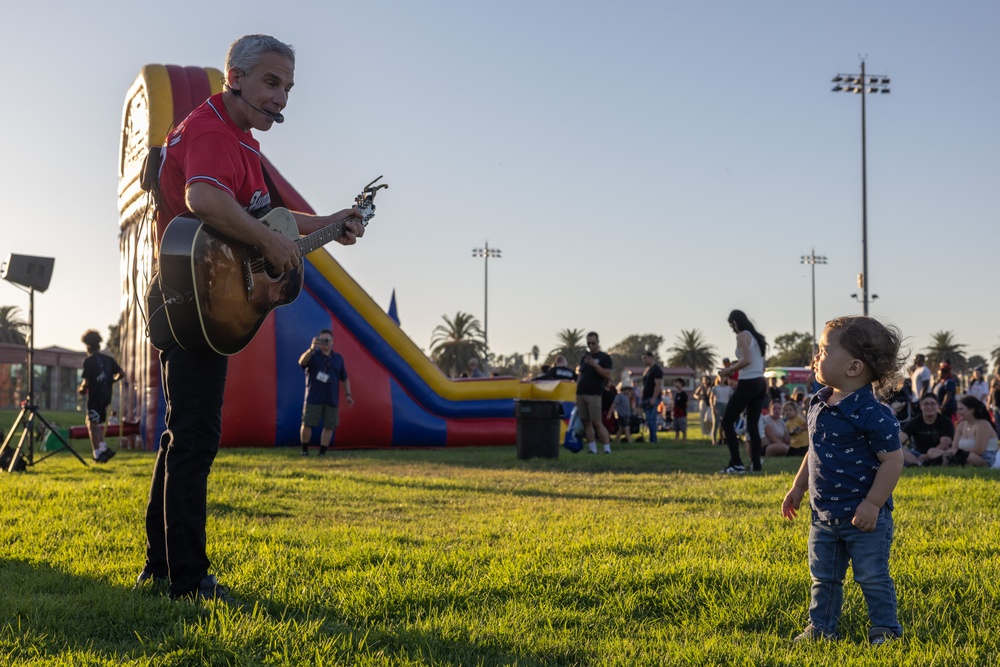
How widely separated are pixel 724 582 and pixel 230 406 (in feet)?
36.7

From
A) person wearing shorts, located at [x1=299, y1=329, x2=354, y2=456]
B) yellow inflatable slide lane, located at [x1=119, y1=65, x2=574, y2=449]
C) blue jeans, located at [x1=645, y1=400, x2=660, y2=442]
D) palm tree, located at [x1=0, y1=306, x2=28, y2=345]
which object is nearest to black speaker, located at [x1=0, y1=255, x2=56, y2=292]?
yellow inflatable slide lane, located at [x1=119, y1=65, x2=574, y2=449]

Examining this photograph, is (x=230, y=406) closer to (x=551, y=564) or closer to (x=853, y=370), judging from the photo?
(x=551, y=564)

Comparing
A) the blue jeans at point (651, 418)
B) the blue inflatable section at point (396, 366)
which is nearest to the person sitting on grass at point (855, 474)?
the blue inflatable section at point (396, 366)

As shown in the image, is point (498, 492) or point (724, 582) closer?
point (724, 582)

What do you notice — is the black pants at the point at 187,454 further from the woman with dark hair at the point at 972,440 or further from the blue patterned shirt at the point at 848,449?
the woman with dark hair at the point at 972,440

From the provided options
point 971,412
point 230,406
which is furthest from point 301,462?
point 971,412

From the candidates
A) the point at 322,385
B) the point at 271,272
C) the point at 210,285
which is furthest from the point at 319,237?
the point at 322,385

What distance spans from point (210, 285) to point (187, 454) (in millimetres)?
723

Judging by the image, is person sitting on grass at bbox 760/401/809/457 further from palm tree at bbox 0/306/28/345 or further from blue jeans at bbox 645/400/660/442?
palm tree at bbox 0/306/28/345

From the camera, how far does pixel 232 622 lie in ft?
11.0

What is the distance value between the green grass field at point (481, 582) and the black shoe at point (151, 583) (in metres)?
0.06

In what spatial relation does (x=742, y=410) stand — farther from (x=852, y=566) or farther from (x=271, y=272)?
(x=271, y=272)

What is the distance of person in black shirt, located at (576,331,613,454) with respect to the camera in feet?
49.0

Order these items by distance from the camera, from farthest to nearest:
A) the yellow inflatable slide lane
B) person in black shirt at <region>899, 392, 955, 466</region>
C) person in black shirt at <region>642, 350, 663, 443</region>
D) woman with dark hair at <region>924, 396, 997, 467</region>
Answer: person in black shirt at <region>642, 350, 663, 443</region> < the yellow inflatable slide lane < person in black shirt at <region>899, 392, 955, 466</region> < woman with dark hair at <region>924, 396, 997, 467</region>
